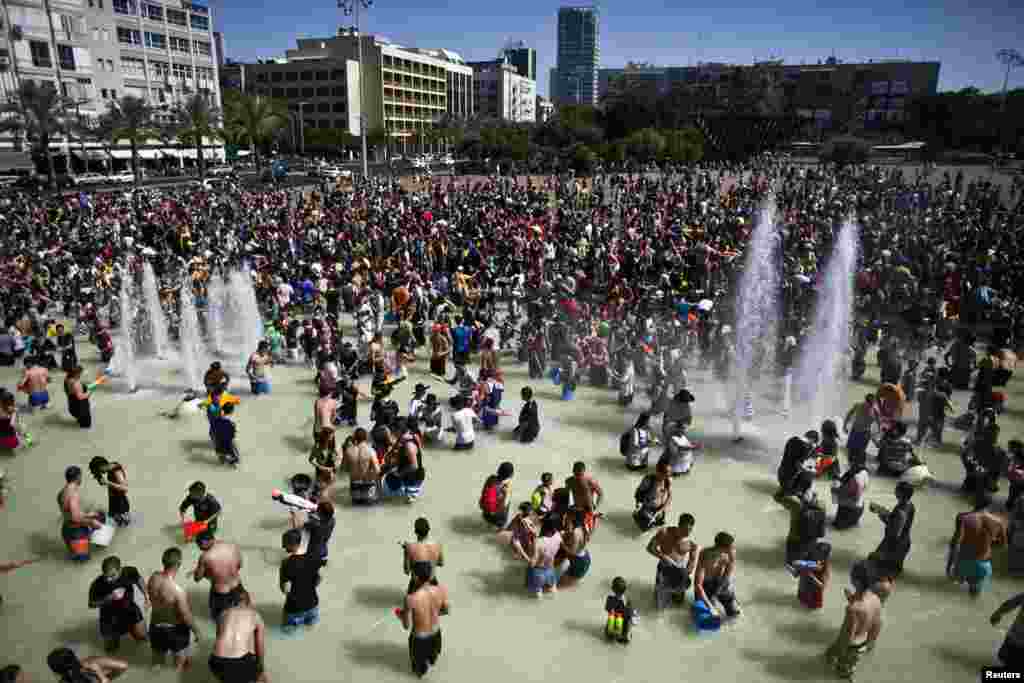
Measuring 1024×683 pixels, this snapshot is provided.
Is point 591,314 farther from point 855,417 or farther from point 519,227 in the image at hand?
point 519,227

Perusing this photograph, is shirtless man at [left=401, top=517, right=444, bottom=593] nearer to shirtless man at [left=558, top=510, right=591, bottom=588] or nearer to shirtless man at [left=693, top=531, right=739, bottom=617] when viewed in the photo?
shirtless man at [left=558, top=510, right=591, bottom=588]

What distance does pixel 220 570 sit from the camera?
581 cm

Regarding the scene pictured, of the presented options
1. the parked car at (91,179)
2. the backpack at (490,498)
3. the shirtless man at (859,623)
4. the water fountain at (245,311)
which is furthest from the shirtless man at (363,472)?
the parked car at (91,179)

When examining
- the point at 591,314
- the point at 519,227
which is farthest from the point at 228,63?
the point at 591,314

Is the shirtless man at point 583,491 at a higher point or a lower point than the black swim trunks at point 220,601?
higher

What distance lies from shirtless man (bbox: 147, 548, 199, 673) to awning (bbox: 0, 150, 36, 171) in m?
56.1

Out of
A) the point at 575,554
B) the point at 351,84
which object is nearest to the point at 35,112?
the point at 575,554

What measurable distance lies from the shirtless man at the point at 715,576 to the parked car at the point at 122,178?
5506 cm

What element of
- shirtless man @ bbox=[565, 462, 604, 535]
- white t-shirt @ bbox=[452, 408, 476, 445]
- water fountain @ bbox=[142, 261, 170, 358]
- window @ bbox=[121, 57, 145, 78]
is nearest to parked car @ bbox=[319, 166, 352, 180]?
window @ bbox=[121, 57, 145, 78]

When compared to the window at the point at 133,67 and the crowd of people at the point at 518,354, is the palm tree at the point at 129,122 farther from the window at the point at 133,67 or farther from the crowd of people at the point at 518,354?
the crowd of people at the point at 518,354

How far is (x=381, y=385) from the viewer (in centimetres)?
1038

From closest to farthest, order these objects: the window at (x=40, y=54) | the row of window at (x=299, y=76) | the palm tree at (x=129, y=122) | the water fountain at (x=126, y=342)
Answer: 1. the water fountain at (x=126, y=342)
2. the palm tree at (x=129, y=122)
3. the window at (x=40, y=54)
4. the row of window at (x=299, y=76)

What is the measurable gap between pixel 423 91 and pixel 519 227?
3864 inches

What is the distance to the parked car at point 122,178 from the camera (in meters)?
49.4
